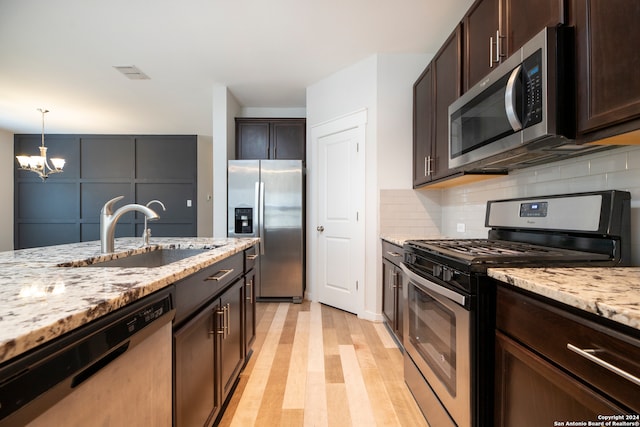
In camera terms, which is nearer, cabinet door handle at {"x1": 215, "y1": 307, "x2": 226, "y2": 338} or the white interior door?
cabinet door handle at {"x1": 215, "y1": 307, "x2": 226, "y2": 338}

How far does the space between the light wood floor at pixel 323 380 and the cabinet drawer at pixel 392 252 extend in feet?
2.29

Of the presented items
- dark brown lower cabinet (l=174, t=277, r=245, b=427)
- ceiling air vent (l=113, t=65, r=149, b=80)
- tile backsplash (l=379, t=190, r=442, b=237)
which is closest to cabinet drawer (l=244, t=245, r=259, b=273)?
dark brown lower cabinet (l=174, t=277, r=245, b=427)

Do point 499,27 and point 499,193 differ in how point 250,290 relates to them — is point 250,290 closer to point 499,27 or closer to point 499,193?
point 499,193

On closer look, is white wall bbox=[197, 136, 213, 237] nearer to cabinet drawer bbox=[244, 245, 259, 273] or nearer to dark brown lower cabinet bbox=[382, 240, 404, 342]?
cabinet drawer bbox=[244, 245, 259, 273]

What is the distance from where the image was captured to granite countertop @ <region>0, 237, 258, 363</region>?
0.48m

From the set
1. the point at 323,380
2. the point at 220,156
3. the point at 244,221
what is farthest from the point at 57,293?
the point at 220,156

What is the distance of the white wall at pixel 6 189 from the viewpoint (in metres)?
5.93

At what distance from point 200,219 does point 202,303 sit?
551 centimetres

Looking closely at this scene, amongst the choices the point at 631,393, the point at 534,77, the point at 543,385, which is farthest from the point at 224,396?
the point at 534,77

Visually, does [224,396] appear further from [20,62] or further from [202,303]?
[20,62]

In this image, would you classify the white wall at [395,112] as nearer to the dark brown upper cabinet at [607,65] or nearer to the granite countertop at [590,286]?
the dark brown upper cabinet at [607,65]

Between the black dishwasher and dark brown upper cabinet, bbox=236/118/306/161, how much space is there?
3786 mm

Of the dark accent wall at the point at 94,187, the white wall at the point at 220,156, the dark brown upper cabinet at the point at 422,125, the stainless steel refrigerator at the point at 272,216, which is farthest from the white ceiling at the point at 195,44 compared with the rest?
the dark accent wall at the point at 94,187

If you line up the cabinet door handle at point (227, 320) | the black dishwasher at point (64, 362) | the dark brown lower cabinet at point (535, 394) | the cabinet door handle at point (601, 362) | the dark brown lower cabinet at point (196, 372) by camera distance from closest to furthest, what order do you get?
the black dishwasher at point (64, 362) → the cabinet door handle at point (601, 362) → the dark brown lower cabinet at point (535, 394) → the dark brown lower cabinet at point (196, 372) → the cabinet door handle at point (227, 320)
